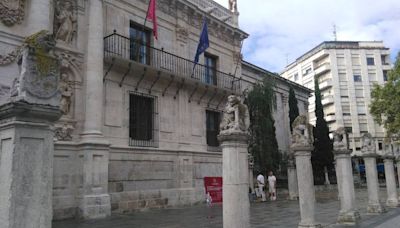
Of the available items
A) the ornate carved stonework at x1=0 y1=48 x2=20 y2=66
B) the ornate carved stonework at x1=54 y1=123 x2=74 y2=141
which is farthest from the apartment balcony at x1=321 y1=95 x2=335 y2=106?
A: the ornate carved stonework at x1=0 y1=48 x2=20 y2=66

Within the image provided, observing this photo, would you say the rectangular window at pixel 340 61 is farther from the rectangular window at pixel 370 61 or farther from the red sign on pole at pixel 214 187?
the red sign on pole at pixel 214 187

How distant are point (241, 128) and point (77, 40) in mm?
9557

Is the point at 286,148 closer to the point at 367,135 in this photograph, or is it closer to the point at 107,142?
the point at 367,135

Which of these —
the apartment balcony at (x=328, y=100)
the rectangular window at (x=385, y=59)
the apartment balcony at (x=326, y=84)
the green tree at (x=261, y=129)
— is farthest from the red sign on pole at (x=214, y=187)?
the rectangular window at (x=385, y=59)

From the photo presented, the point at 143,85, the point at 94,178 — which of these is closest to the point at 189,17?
the point at 143,85

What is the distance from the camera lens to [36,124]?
399cm

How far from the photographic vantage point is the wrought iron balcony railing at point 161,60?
15.5 meters

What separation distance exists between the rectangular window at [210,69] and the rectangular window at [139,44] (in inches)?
157

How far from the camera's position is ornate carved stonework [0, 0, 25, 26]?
11883 millimetres

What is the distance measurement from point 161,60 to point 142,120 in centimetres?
296

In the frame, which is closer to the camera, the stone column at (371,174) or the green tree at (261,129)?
the stone column at (371,174)

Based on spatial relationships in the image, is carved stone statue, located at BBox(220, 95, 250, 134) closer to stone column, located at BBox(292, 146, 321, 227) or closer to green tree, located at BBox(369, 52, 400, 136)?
stone column, located at BBox(292, 146, 321, 227)

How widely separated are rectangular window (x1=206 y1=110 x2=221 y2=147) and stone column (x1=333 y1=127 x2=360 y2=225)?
9.24 metres

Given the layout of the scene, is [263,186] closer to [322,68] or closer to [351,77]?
[351,77]
